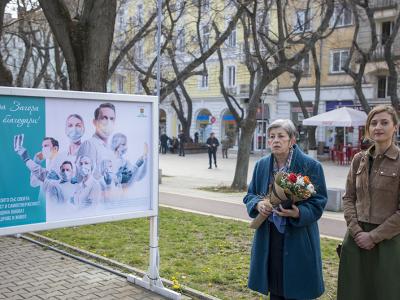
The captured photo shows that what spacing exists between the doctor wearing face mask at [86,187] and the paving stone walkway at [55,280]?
3.80 feet

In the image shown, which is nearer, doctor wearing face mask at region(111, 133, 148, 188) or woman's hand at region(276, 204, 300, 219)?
woman's hand at region(276, 204, 300, 219)

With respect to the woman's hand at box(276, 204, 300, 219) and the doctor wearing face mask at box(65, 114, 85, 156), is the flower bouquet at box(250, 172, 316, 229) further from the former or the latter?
the doctor wearing face mask at box(65, 114, 85, 156)

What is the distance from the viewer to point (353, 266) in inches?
143

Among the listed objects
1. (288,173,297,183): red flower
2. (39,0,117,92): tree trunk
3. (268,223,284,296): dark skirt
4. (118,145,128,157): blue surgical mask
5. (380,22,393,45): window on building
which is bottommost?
(268,223,284,296): dark skirt

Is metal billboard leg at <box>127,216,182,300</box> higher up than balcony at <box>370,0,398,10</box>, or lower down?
lower down

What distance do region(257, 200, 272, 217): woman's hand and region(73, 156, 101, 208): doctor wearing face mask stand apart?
1.67 m

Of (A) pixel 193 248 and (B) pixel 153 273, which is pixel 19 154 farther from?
(A) pixel 193 248

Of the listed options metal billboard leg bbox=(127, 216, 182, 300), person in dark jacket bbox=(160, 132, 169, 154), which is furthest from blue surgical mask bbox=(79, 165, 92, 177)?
person in dark jacket bbox=(160, 132, 169, 154)

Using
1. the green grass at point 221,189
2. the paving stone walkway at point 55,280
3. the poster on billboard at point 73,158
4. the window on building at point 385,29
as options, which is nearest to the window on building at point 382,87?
the window on building at point 385,29

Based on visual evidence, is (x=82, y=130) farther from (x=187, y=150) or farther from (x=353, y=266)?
(x=187, y=150)

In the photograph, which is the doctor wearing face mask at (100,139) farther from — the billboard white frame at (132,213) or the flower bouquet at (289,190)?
the flower bouquet at (289,190)

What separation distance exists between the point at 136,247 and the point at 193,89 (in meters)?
38.8

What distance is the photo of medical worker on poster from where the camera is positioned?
421 centimetres

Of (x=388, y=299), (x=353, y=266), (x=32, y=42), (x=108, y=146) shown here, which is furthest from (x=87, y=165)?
(x=32, y=42)
